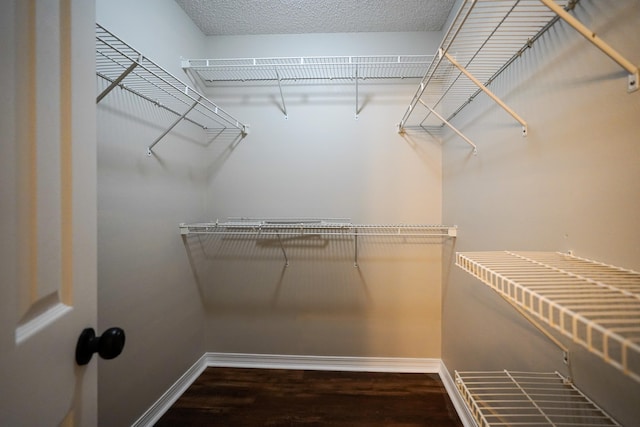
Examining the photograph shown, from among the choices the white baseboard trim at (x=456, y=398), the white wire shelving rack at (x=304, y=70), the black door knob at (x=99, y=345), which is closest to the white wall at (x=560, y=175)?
the white baseboard trim at (x=456, y=398)

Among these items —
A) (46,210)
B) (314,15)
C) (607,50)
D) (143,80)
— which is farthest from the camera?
(314,15)

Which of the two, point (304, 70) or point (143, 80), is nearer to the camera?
point (143, 80)

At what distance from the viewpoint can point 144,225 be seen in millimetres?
1238

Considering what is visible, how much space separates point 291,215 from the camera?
1.77m

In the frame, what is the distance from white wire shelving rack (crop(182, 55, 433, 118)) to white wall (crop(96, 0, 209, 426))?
167 mm

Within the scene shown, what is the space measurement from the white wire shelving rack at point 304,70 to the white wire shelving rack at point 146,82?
27cm

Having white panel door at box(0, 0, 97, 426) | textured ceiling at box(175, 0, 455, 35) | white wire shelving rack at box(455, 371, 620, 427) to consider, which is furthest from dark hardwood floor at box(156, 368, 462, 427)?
textured ceiling at box(175, 0, 455, 35)

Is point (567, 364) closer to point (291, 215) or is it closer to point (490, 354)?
point (490, 354)

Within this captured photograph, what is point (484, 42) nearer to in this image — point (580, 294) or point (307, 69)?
point (580, 294)

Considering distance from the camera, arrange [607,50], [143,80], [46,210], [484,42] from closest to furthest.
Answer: [46,210] < [607,50] < [484,42] < [143,80]

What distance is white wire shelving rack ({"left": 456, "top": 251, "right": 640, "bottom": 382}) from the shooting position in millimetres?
357

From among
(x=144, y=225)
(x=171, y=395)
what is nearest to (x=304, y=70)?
(x=144, y=225)

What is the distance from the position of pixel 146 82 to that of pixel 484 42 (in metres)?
1.58

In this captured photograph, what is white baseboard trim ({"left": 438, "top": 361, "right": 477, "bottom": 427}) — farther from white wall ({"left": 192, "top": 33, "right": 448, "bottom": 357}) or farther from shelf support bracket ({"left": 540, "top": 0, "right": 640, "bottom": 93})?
shelf support bracket ({"left": 540, "top": 0, "right": 640, "bottom": 93})
